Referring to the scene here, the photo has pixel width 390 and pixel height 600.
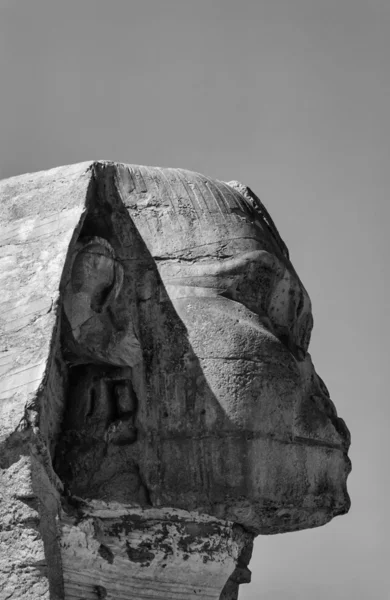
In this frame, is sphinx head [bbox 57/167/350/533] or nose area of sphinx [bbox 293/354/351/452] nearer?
sphinx head [bbox 57/167/350/533]

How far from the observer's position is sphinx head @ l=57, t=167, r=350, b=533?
38.9 ft

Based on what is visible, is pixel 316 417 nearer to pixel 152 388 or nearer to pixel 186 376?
pixel 186 376

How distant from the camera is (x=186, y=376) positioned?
11.9 meters

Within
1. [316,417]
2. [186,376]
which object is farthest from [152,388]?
[316,417]

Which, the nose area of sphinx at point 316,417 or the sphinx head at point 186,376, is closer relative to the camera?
the sphinx head at point 186,376

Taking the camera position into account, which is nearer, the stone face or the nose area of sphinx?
the stone face

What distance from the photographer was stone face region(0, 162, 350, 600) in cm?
1177

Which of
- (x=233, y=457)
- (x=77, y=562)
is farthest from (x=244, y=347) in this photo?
(x=77, y=562)

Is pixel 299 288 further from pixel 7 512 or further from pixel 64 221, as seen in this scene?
pixel 7 512

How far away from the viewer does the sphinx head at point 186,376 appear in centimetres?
1185

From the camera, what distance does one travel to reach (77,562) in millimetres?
11641

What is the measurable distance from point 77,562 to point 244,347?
145 cm

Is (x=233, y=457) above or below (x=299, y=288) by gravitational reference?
below

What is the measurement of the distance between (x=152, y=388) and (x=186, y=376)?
0.20 metres
